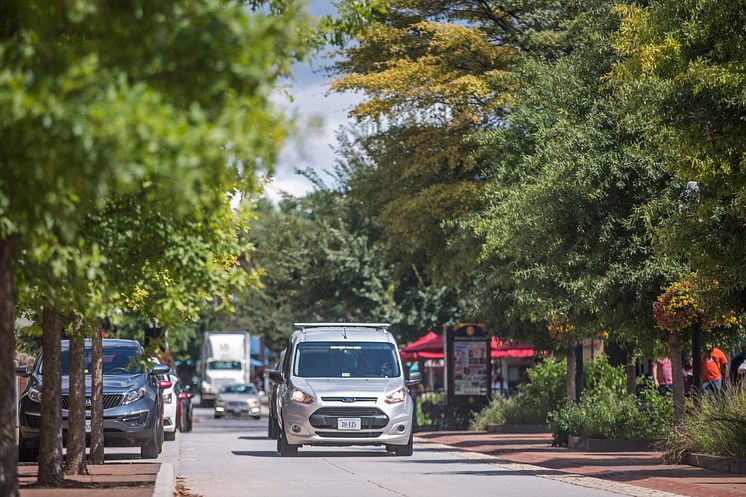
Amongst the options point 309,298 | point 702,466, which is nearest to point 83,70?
point 702,466

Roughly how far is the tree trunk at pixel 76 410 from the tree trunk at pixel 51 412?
1.16m

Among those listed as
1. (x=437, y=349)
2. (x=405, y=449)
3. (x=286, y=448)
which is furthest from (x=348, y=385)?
(x=437, y=349)

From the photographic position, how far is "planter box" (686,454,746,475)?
18.4 meters

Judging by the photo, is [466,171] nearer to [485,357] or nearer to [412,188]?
[412,188]

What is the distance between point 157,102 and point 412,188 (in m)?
29.2

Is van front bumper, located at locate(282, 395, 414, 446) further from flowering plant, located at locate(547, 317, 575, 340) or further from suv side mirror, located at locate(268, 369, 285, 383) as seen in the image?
flowering plant, located at locate(547, 317, 575, 340)

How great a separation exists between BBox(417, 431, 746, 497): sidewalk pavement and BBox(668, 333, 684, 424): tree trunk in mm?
833

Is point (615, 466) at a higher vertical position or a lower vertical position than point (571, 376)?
lower

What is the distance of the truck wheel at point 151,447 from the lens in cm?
2192

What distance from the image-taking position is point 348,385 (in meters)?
22.7

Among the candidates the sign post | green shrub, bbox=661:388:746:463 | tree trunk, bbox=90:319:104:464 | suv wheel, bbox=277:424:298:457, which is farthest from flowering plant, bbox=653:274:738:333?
the sign post

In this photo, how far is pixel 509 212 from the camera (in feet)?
80.5

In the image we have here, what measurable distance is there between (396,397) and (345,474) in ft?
12.8

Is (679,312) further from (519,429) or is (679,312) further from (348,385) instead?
(519,429)
